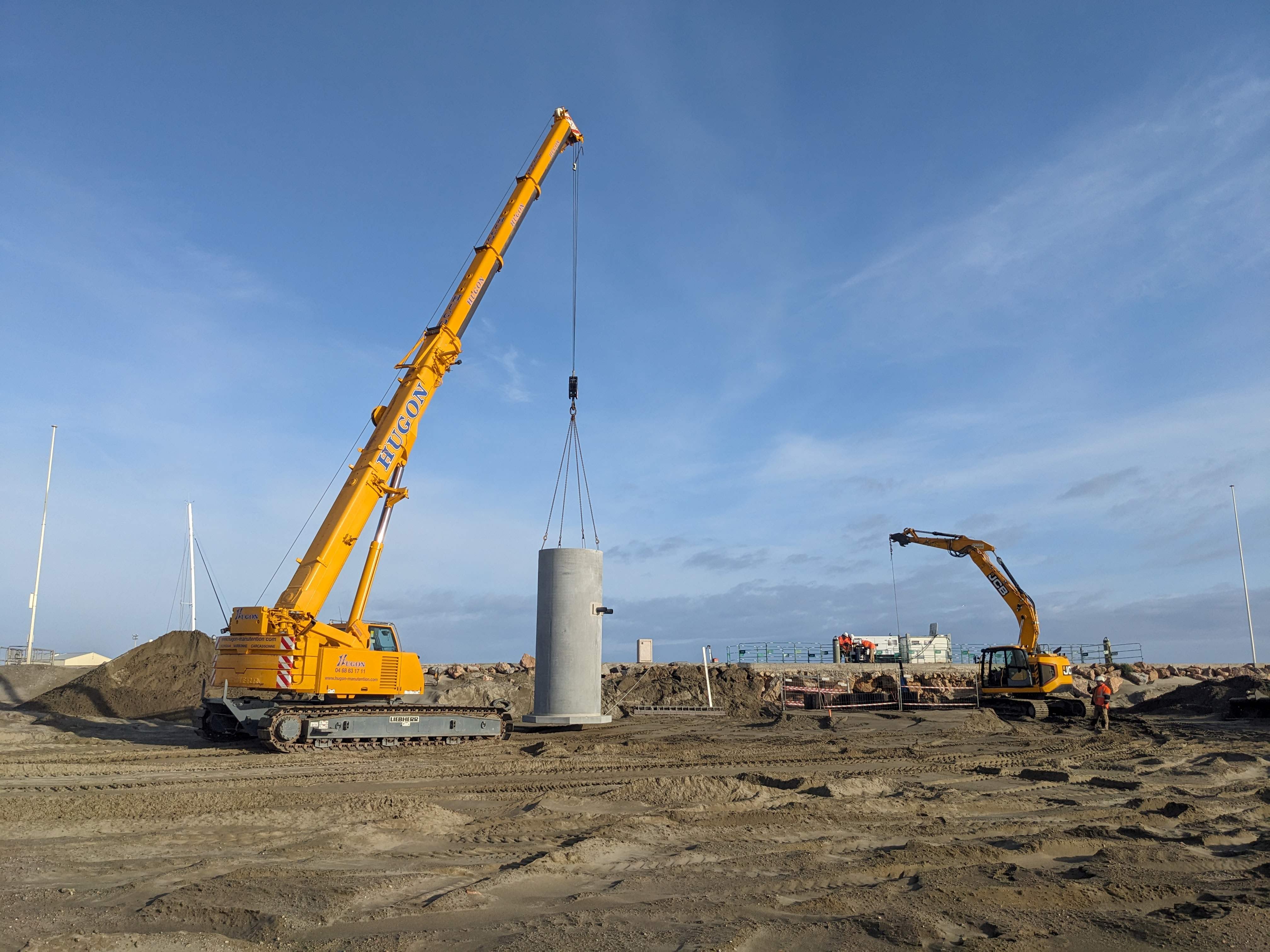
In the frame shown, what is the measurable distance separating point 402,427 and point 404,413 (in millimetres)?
291

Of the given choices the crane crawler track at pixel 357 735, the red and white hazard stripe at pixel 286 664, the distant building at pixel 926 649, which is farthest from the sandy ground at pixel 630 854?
the distant building at pixel 926 649

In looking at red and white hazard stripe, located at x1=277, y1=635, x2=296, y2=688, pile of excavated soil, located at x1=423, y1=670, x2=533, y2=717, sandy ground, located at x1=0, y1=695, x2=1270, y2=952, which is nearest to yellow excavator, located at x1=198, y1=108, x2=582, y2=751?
red and white hazard stripe, located at x1=277, y1=635, x2=296, y2=688

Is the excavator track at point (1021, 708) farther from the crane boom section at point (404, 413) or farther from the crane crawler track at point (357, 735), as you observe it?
the crane boom section at point (404, 413)

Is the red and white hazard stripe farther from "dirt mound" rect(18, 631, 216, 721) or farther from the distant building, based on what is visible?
the distant building

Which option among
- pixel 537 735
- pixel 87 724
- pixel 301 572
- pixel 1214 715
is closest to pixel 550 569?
pixel 537 735

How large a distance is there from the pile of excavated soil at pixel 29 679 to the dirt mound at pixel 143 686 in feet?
2.49

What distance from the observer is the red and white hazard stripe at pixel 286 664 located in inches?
583

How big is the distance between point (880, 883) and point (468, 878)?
3175 millimetres

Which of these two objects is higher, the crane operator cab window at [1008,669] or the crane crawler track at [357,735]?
the crane operator cab window at [1008,669]

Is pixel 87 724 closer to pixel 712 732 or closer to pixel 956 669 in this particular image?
pixel 712 732

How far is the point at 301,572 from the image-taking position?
15.4 meters

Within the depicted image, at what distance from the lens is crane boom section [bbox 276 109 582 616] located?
15500mm

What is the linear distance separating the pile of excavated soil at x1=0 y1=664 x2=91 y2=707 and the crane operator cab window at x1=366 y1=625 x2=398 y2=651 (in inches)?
597

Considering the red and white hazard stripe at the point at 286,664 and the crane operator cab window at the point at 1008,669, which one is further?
the crane operator cab window at the point at 1008,669
